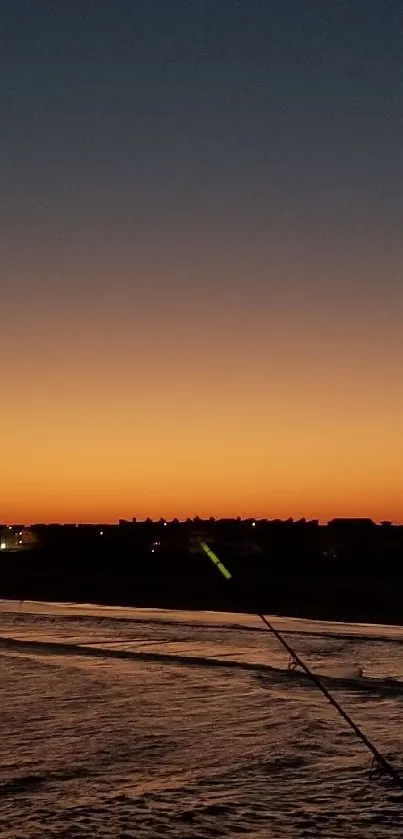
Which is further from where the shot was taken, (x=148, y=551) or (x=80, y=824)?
(x=148, y=551)

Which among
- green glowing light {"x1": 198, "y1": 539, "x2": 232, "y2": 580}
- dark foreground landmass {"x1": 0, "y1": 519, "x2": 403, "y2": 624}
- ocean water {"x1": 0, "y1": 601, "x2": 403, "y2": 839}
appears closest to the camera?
ocean water {"x1": 0, "y1": 601, "x2": 403, "y2": 839}

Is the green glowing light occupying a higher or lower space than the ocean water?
higher

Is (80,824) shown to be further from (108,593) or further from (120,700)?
(108,593)

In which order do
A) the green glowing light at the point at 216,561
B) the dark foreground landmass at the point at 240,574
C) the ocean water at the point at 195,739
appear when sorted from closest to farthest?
the ocean water at the point at 195,739 → the green glowing light at the point at 216,561 → the dark foreground landmass at the point at 240,574

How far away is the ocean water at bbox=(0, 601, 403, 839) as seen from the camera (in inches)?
341

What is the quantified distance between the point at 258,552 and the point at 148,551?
14.7 metres

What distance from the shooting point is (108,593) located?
41.9m

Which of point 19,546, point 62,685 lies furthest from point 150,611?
point 19,546

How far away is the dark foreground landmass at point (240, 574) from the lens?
34.4m

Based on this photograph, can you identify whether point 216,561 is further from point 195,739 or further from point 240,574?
point 240,574

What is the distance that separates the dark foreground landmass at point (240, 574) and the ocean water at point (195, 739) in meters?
1.58

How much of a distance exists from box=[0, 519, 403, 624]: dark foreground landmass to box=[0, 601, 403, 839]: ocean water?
62.2 inches

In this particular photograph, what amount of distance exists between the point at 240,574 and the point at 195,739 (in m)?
38.9

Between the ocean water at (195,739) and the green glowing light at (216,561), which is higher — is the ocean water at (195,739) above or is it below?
below
